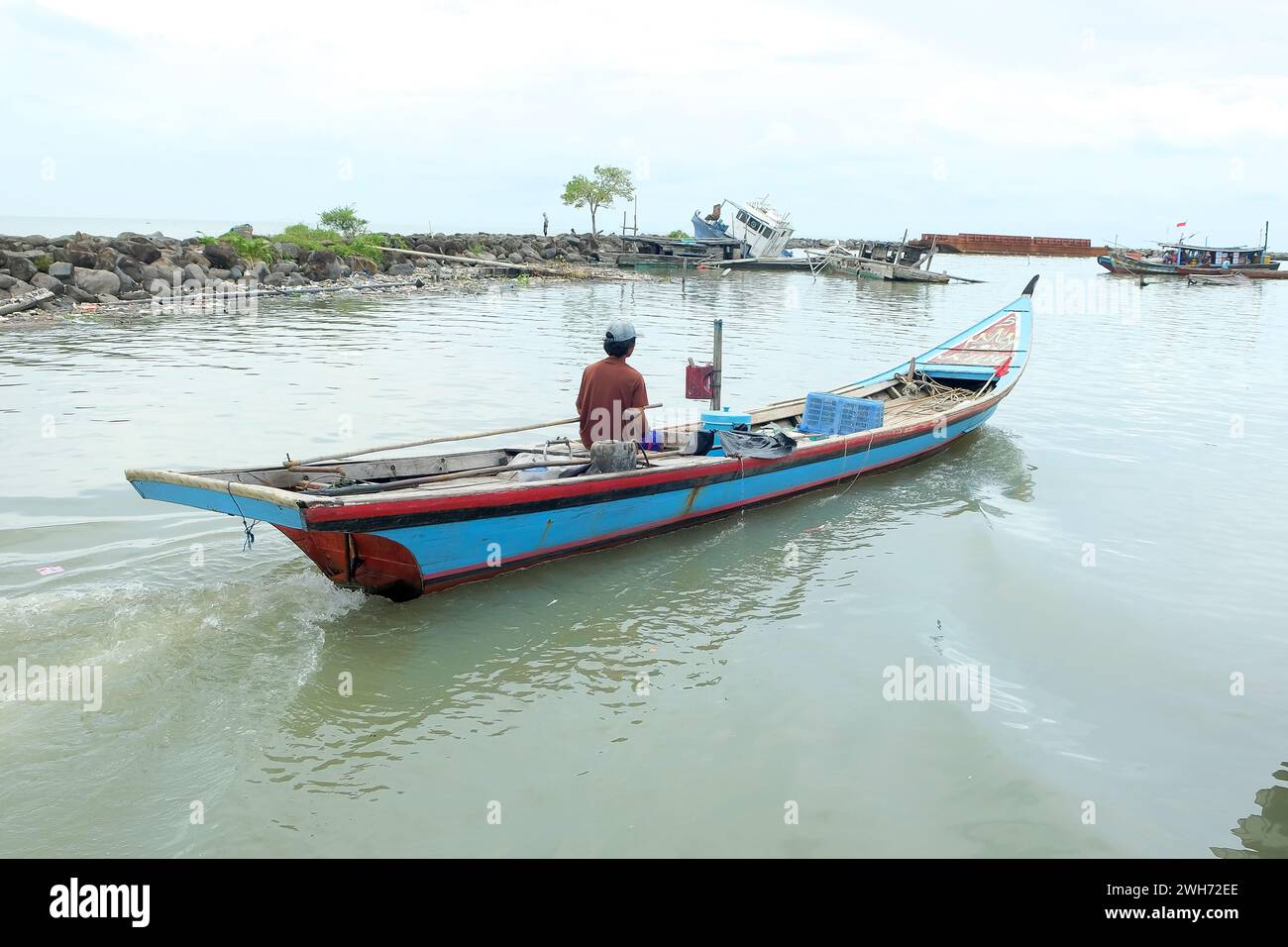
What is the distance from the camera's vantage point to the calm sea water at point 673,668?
175 inches

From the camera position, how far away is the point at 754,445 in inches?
345

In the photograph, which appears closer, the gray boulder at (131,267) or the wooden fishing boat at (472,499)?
the wooden fishing boat at (472,499)

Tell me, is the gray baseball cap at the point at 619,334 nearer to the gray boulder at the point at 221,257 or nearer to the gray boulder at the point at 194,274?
the gray boulder at the point at 194,274

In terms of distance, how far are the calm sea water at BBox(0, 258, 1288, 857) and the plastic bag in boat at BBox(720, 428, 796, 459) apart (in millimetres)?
809

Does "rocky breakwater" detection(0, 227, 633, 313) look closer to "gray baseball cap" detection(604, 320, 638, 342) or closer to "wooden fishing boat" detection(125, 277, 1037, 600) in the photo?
"wooden fishing boat" detection(125, 277, 1037, 600)

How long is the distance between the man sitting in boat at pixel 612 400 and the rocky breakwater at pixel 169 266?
794 inches

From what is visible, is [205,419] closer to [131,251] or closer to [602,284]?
[131,251]

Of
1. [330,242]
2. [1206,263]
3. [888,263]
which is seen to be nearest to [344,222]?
[330,242]

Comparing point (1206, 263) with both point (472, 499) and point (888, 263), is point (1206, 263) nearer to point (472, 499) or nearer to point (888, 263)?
point (888, 263)

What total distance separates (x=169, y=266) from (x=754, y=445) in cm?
2472

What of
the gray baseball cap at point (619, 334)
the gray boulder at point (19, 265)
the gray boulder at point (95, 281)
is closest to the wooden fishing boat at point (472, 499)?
the gray baseball cap at point (619, 334)

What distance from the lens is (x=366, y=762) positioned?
4801mm

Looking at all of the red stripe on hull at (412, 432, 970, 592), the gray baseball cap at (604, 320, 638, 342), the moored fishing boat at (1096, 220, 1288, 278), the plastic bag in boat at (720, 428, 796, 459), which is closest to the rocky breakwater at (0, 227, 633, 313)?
the red stripe on hull at (412, 432, 970, 592)

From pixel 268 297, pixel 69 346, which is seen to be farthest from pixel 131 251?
pixel 69 346
